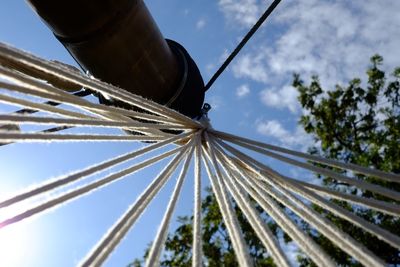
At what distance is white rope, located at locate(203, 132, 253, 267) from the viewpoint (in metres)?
1.40

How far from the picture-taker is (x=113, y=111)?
181 centimetres

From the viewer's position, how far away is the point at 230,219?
64.3 inches

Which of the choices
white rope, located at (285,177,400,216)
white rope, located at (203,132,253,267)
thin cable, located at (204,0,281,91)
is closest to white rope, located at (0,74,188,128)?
white rope, located at (203,132,253,267)

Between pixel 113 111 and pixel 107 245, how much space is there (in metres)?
0.57

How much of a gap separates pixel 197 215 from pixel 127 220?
27cm

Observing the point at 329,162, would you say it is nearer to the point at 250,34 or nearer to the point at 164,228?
the point at 164,228

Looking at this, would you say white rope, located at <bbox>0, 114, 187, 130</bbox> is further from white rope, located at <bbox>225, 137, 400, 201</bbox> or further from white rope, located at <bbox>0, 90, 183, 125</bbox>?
white rope, located at <bbox>225, 137, 400, 201</bbox>

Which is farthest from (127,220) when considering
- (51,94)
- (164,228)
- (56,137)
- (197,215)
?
(51,94)

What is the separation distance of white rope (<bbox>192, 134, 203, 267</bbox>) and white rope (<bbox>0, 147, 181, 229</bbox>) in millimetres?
124

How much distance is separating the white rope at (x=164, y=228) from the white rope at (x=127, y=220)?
54 mm

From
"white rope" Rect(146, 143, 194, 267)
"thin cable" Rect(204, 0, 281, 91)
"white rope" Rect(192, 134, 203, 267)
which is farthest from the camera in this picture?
"thin cable" Rect(204, 0, 281, 91)

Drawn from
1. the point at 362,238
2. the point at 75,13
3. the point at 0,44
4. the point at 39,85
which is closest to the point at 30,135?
the point at 39,85

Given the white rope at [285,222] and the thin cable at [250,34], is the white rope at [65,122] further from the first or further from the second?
the thin cable at [250,34]

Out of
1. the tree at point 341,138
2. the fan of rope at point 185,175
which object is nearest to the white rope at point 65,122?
the fan of rope at point 185,175
